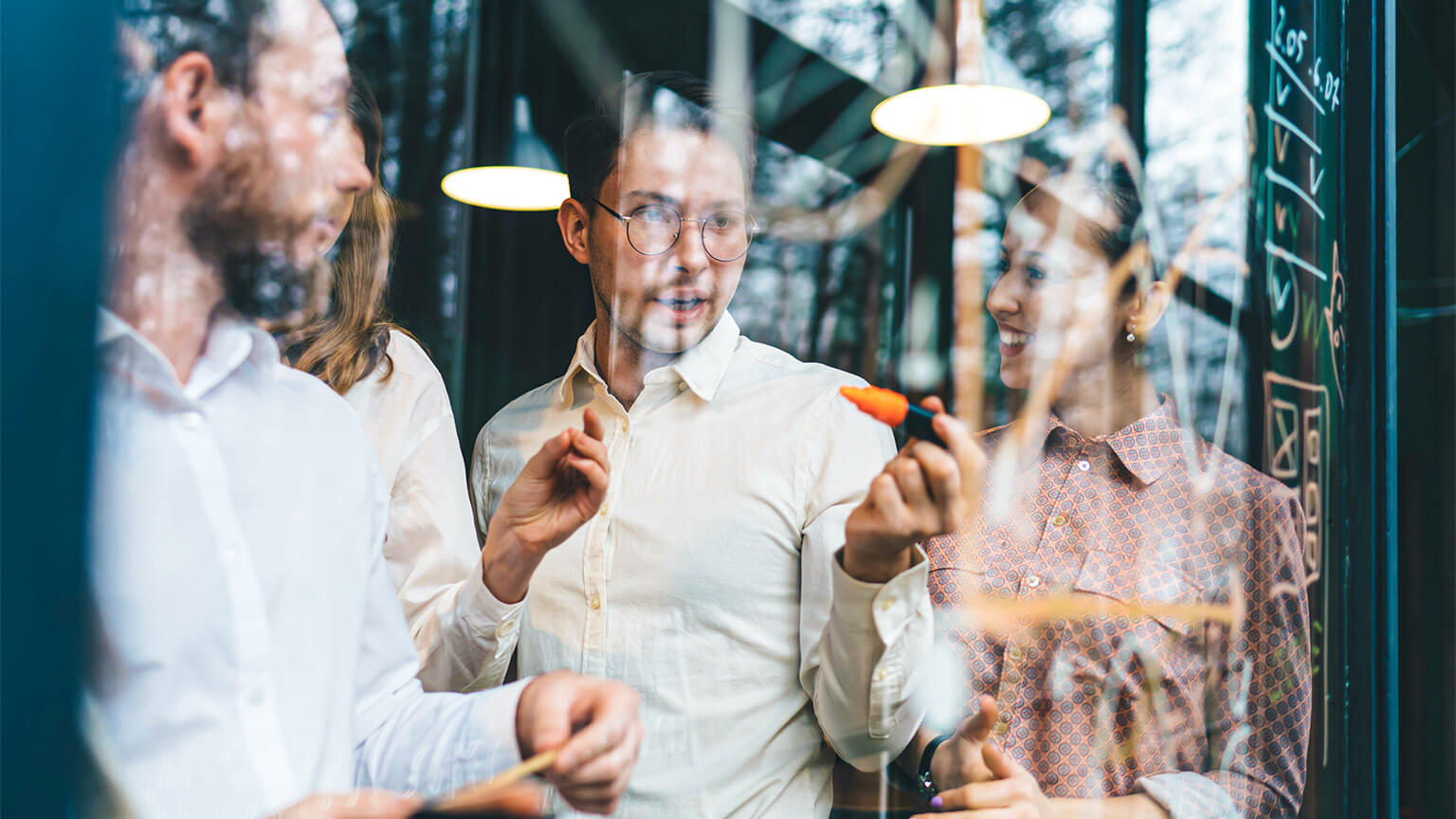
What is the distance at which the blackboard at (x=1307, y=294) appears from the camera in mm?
1627

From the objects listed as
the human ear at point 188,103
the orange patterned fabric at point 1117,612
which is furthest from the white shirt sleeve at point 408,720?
the orange patterned fabric at point 1117,612

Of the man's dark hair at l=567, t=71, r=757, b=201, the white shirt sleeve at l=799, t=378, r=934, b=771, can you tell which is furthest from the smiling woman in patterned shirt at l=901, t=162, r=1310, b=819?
the man's dark hair at l=567, t=71, r=757, b=201

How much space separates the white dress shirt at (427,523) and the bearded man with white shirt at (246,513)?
2cm

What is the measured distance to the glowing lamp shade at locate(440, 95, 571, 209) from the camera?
106cm

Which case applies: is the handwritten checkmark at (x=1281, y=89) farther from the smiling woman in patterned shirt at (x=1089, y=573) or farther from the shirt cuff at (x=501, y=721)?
the shirt cuff at (x=501, y=721)

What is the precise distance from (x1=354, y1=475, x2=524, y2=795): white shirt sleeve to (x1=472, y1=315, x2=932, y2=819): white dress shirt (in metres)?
0.06

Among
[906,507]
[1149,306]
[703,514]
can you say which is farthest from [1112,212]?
[703,514]

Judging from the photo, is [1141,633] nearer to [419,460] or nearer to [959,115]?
[959,115]

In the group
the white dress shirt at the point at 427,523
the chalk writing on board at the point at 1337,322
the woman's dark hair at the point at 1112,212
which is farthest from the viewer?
the chalk writing on board at the point at 1337,322

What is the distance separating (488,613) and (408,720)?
12cm

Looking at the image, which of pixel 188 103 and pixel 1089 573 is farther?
pixel 1089 573

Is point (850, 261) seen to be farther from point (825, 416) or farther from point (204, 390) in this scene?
point (204, 390)

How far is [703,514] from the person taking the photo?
3.63 feet

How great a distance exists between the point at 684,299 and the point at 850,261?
0.71 ft
